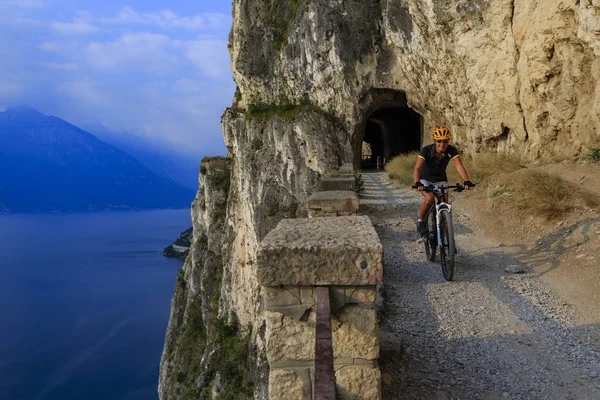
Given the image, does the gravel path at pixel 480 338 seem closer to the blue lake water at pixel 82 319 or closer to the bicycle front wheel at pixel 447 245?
the bicycle front wheel at pixel 447 245

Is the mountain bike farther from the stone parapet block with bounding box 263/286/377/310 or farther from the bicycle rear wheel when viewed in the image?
the stone parapet block with bounding box 263/286/377/310

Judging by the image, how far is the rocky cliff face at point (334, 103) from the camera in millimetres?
9578

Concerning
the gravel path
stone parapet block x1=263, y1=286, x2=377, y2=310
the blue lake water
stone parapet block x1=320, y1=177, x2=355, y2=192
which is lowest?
the blue lake water

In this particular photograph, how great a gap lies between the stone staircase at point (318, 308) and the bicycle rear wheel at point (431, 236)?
10.6 ft

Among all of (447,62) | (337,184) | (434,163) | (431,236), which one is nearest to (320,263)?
(434,163)

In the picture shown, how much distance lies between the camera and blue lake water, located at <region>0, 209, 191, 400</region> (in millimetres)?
30828

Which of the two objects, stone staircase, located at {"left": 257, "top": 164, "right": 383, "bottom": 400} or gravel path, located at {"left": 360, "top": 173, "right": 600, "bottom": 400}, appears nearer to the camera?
stone staircase, located at {"left": 257, "top": 164, "right": 383, "bottom": 400}

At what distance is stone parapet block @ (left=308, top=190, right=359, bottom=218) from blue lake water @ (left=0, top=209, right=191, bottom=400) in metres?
31.5

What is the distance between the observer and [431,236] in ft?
17.2

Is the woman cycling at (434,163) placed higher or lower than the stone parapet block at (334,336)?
higher

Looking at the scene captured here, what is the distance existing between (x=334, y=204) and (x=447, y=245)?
169 centimetres

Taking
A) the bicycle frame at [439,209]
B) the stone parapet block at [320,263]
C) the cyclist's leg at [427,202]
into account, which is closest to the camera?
the stone parapet block at [320,263]

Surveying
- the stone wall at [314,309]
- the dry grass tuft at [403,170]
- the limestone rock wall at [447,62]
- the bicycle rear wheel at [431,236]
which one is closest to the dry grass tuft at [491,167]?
the limestone rock wall at [447,62]

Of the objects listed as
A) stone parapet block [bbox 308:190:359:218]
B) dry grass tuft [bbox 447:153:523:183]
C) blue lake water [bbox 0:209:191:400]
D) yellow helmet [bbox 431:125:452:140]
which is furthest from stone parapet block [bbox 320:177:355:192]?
blue lake water [bbox 0:209:191:400]
